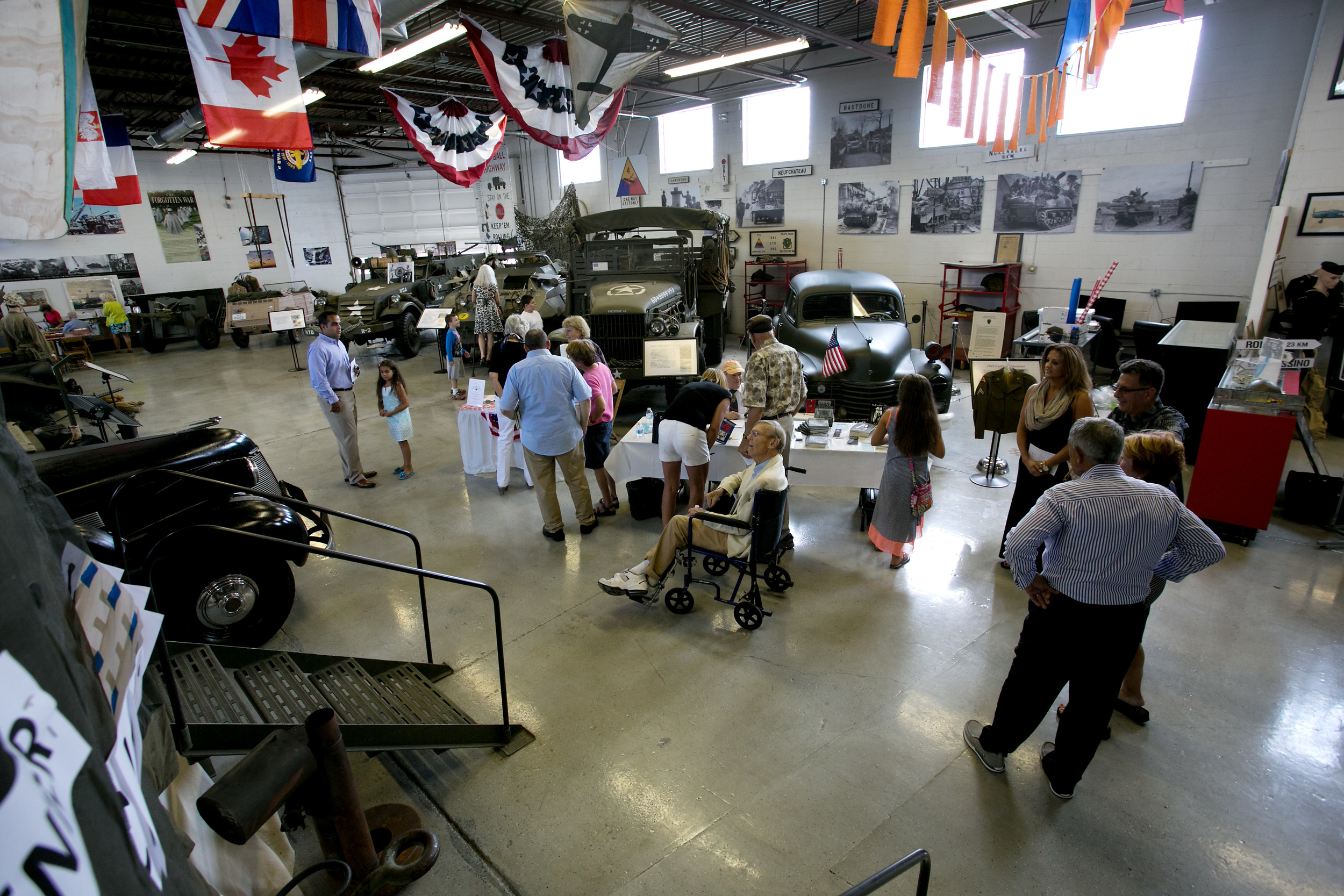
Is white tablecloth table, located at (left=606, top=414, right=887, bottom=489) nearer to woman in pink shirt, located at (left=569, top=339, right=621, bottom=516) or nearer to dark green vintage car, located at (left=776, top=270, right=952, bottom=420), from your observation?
woman in pink shirt, located at (left=569, top=339, right=621, bottom=516)

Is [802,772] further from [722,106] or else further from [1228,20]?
[722,106]

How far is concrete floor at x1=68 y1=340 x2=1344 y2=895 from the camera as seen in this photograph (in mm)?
2701

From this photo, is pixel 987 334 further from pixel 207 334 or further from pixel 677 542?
pixel 207 334

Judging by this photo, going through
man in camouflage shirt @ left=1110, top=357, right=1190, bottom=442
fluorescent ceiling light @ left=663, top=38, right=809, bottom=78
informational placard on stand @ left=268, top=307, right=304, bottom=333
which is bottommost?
informational placard on stand @ left=268, top=307, right=304, bottom=333

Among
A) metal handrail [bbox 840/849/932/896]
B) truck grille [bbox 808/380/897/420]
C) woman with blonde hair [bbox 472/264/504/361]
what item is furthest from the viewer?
woman with blonde hair [bbox 472/264/504/361]

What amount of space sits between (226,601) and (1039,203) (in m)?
12.2

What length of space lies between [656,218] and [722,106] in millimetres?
6284

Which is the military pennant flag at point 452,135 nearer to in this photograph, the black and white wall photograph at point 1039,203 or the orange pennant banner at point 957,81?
the orange pennant banner at point 957,81

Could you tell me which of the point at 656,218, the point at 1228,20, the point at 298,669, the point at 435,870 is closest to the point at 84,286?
the point at 656,218

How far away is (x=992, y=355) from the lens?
10531 mm

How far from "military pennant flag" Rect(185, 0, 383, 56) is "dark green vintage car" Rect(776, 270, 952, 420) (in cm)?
508

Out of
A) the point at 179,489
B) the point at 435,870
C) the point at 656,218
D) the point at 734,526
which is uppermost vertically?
the point at 656,218

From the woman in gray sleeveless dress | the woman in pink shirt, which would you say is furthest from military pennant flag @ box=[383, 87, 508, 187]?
the woman in gray sleeveless dress

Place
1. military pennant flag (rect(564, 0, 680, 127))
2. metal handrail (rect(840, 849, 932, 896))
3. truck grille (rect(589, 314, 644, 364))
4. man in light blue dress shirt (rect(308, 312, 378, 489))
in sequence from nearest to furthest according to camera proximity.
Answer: metal handrail (rect(840, 849, 932, 896))
military pennant flag (rect(564, 0, 680, 127))
man in light blue dress shirt (rect(308, 312, 378, 489))
truck grille (rect(589, 314, 644, 364))
